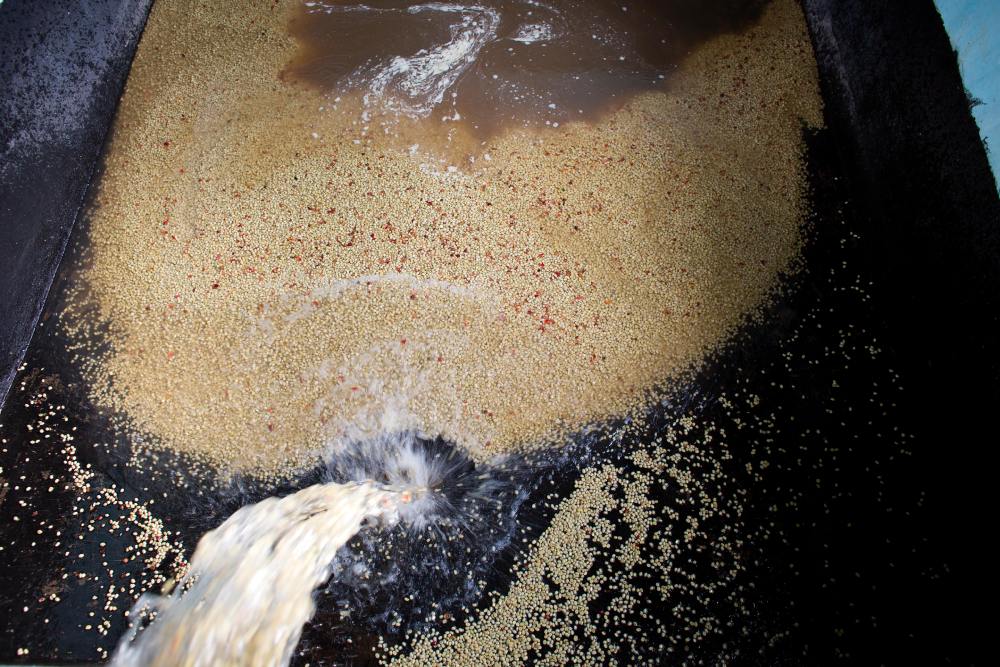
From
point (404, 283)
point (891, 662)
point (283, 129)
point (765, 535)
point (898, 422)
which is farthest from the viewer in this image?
point (283, 129)

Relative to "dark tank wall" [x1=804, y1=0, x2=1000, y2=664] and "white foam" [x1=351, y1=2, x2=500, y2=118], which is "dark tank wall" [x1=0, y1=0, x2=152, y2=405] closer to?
"white foam" [x1=351, y1=2, x2=500, y2=118]

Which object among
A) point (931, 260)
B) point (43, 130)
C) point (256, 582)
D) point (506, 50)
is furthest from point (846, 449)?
point (43, 130)

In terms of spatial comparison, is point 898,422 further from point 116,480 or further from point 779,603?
point 116,480

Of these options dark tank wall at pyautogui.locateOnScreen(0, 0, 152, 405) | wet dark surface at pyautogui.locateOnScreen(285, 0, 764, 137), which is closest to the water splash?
dark tank wall at pyautogui.locateOnScreen(0, 0, 152, 405)

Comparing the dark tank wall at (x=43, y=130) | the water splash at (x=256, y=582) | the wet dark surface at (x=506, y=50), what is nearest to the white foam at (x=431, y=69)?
the wet dark surface at (x=506, y=50)

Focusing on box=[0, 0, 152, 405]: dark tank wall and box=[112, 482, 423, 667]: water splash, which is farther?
box=[0, 0, 152, 405]: dark tank wall

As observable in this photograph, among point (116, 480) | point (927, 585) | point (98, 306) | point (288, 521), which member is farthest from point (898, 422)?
point (98, 306)
